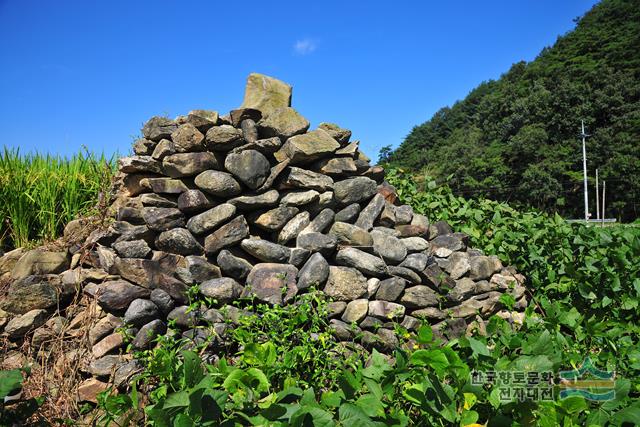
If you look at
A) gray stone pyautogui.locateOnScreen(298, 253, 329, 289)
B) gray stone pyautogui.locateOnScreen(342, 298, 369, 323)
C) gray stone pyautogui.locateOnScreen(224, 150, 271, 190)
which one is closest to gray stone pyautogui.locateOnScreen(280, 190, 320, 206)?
gray stone pyautogui.locateOnScreen(224, 150, 271, 190)

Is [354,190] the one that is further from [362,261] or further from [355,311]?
[355,311]

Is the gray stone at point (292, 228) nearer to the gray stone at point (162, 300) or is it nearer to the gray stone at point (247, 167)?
the gray stone at point (247, 167)

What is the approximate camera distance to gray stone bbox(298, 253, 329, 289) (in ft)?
9.77

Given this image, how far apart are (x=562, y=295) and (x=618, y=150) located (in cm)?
2933

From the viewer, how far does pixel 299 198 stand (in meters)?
3.35

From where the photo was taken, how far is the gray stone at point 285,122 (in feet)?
11.7

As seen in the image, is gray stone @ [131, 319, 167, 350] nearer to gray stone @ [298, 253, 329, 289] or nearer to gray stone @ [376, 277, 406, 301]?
Answer: gray stone @ [298, 253, 329, 289]

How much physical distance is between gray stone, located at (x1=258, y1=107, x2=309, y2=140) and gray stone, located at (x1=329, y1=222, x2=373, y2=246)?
908mm

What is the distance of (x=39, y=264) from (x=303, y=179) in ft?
7.09

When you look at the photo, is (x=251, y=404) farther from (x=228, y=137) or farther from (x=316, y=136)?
(x=316, y=136)

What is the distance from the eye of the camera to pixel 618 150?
2689cm

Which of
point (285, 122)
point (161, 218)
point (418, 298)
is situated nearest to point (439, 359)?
point (418, 298)

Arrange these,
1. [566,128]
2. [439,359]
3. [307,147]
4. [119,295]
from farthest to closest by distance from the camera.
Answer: [566,128]
[307,147]
[119,295]
[439,359]

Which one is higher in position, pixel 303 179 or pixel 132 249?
pixel 303 179
